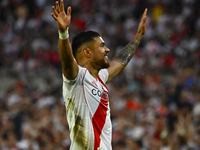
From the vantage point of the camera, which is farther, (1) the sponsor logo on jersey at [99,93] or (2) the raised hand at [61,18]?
(1) the sponsor logo on jersey at [99,93]

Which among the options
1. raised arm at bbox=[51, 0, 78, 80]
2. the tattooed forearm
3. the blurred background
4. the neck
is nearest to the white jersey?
the neck

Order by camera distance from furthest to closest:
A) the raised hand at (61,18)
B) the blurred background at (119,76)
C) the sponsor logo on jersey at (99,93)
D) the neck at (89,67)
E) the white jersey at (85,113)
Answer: the blurred background at (119,76)
the neck at (89,67)
the sponsor logo on jersey at (99,93)
the white jersey at (85,113)
the raised hand at (61,18)

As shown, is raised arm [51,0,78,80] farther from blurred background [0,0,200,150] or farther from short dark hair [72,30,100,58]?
blurred background [0,0,200,150]

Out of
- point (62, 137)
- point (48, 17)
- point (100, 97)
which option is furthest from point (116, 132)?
point (48, 17)

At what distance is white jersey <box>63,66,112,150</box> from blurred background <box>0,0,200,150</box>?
3.32 m

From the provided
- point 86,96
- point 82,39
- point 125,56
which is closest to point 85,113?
point 86,96

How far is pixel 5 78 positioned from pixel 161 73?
725cm

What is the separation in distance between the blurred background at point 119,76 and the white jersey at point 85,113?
3.32 meters

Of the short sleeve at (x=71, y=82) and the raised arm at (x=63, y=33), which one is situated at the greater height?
the raised arm at (x=63, y=33)

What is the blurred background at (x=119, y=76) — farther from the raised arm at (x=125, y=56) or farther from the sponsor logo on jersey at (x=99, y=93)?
the sponsor logo on jersey at (x=99, y=93)

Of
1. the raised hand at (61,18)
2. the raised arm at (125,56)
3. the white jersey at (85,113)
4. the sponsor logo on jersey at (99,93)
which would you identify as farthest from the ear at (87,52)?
the raised arm at (125,56)

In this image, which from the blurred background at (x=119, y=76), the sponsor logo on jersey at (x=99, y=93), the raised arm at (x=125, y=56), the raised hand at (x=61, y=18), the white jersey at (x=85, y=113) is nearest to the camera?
the raised hand at (x=61, y=18)

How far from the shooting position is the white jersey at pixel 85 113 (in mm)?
3924

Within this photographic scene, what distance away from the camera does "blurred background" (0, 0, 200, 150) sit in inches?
329
